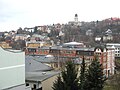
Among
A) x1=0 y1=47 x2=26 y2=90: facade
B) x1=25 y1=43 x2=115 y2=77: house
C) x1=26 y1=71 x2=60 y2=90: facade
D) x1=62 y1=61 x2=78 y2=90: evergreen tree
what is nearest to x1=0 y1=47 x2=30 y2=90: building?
x1=0 y1=47 x2=26 y2=90: facade

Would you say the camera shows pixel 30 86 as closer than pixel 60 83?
No

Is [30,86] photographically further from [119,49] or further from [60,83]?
[119,49]

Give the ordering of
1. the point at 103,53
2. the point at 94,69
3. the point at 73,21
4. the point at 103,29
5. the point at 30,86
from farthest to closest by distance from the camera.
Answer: the point at 73,21 < the point at 103,29 < the point at 103,53 < the point at 30,86 < the point at 94,69

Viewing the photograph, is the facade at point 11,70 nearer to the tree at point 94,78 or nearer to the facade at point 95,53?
the tree at point 94,78

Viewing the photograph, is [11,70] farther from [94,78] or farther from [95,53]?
[95,53]

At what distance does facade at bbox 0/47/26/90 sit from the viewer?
1365 cm

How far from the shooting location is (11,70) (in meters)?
14.3

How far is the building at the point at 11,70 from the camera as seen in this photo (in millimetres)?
13648

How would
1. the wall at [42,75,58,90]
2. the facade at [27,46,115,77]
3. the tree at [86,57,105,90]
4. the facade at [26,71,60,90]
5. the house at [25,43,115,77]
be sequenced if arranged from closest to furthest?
the tree at [86,57,105,90], the facade at [26,71,60,90], the wall at [42,75,58,90], the house at [25,43,115,77], the facade at [27,46,115,77]

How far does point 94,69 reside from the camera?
12.9 m

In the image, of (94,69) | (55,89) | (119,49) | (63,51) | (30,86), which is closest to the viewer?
(94,69)

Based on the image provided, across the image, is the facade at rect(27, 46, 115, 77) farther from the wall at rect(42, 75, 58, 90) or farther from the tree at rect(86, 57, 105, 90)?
the tree at rect(86, 57, 105, 90)

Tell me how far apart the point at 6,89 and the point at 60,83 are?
9.47 feet

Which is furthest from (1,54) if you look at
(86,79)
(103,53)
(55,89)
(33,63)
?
(103,53)
